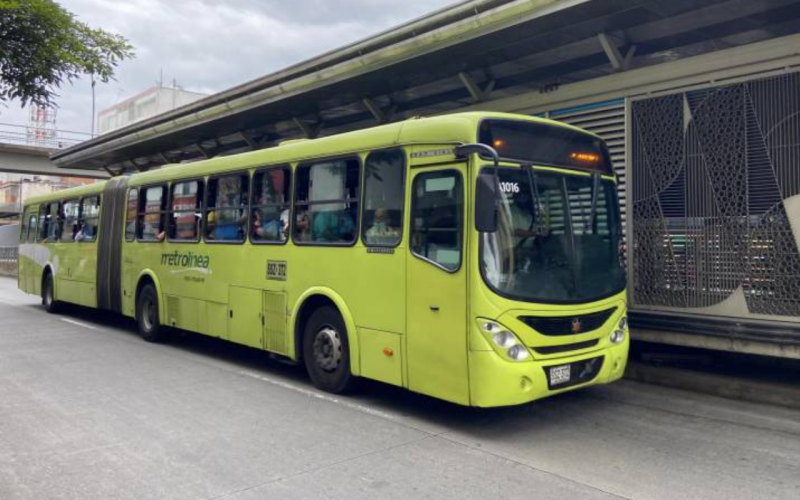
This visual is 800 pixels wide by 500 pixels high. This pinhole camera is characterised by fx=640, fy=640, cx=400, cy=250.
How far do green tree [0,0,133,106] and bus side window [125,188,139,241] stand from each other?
2.84 meters

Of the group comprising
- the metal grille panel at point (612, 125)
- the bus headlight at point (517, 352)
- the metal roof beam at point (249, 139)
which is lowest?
the bus headlight at point (517, 352)

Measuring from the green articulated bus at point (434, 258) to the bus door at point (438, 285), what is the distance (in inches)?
0.6

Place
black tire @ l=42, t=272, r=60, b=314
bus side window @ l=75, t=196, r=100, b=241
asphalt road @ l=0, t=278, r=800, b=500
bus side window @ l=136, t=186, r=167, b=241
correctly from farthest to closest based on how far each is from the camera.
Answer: black tire @ l=42, t=272, r=60, b=314 → bus side window @ l=75, t=196, r=100, b=241 → bus side window @ l=136, t=186, r=167, b=241 → asphalt road @ l=0, t=278, r=800, b=500

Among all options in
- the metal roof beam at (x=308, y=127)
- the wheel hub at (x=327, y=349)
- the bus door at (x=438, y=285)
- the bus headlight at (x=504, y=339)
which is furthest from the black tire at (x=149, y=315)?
the bus headlight at (x=504, y=339)

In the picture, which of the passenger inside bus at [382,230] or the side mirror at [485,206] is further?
the passenger inside bus at [382,230]

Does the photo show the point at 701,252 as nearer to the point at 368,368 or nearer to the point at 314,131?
the point at 368,368

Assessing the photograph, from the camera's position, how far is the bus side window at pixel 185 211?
9.96 meters

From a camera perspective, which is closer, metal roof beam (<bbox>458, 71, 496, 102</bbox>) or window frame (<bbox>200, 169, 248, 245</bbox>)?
window frame (<bbox>200, 169, 248, 245</bbox>)

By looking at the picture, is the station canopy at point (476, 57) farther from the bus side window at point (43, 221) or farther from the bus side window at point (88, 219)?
the bus side window at point (43, 221)

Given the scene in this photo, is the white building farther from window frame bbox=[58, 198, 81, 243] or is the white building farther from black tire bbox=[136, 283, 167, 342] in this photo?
black tire bbox=[136, 283, 167, 342]

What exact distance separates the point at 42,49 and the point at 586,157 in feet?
23.7

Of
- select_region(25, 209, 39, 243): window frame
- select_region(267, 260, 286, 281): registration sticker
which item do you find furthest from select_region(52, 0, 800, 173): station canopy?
select_region(25, 209, 39, 243): window frame

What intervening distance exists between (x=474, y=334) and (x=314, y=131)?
10.5 meters

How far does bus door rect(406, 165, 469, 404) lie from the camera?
5.75 metres
